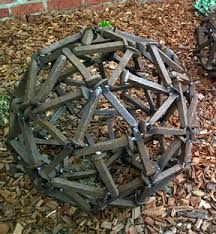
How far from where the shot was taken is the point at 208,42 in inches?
82.4

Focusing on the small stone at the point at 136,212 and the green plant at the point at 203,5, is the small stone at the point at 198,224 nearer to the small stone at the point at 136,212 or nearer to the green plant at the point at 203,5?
the small stone at the point at 136,212

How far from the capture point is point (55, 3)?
2.59 meters

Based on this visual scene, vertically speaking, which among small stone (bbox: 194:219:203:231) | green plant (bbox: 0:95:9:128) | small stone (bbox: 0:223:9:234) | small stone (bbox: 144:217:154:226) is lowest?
small stone (bbox: 194:219:203:231)

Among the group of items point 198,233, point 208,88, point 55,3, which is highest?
point 55,3

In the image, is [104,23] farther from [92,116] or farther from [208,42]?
[92,116]

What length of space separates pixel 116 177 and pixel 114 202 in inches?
9.7

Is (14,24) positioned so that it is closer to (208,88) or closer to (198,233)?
(208,88)

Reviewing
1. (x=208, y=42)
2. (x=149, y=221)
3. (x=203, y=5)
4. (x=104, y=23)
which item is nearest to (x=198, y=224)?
(x=149, y=221)

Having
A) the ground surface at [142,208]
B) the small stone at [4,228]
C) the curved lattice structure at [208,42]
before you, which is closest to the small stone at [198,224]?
the ground surface at [142,208]

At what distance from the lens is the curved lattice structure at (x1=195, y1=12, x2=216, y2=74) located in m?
2.04

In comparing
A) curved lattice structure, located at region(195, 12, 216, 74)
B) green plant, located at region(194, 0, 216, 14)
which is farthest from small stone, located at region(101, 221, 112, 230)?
green plant, located at region(194, 0, 216, 14)

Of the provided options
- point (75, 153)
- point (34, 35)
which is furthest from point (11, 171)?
point (34, 35)

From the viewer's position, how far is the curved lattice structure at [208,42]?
2043 millimetres

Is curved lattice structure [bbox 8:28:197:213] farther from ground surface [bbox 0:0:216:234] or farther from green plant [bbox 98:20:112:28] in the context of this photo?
green plant [bbox 98:20:112:28]
